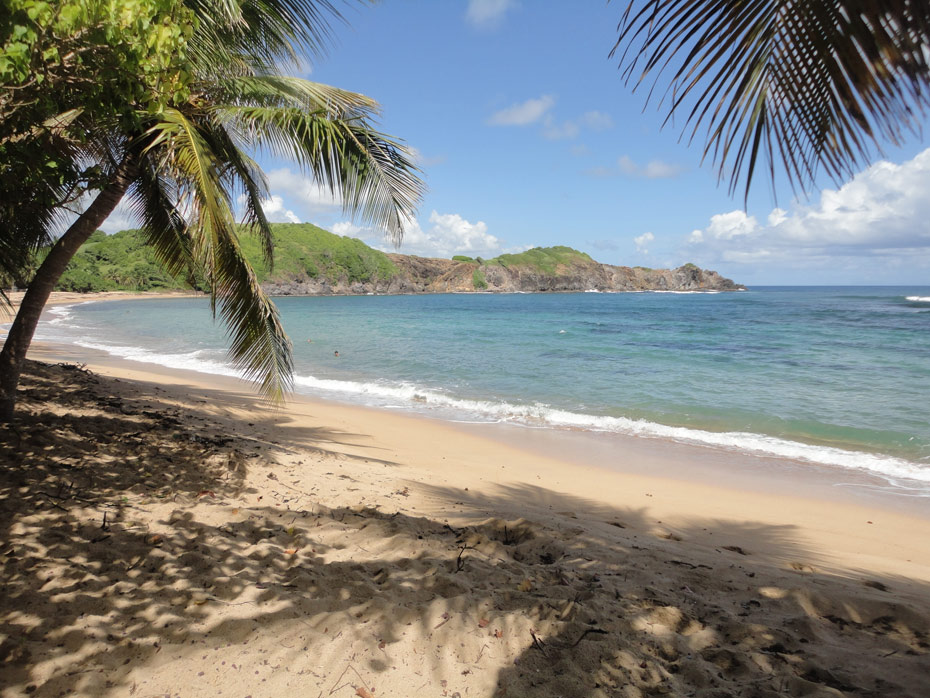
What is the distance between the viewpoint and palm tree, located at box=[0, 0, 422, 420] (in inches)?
174

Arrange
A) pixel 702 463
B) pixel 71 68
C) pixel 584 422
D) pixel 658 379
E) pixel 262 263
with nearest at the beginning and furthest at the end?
pixel 71 68 < pixel 702 463 < pixel 584 422 < pixel 658 379 < pixel 262 263

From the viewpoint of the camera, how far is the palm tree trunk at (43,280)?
4.53 m

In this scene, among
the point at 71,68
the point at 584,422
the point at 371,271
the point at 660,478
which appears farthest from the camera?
the point at 371,271

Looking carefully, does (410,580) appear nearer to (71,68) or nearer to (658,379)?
(71,68)

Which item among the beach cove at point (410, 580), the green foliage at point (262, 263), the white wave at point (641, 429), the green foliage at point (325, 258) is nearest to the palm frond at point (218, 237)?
the beach cove at point (410, 580)

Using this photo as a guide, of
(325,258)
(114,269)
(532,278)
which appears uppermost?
(325,258)

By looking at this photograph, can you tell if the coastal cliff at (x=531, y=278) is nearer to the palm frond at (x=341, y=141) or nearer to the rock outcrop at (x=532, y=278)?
the rock outcrop at (x=532, y=278)

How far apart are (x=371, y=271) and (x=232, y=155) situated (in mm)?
99854

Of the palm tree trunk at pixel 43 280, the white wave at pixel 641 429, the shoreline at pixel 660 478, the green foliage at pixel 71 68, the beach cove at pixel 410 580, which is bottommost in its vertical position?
the white wave at pixel 641 429

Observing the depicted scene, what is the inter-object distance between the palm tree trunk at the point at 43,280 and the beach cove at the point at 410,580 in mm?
448

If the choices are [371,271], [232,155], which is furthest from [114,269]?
[232,155]

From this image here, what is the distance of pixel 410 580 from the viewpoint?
297 cm

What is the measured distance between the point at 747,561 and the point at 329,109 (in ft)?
17.1

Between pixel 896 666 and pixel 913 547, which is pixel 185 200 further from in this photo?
pixel 913 547
